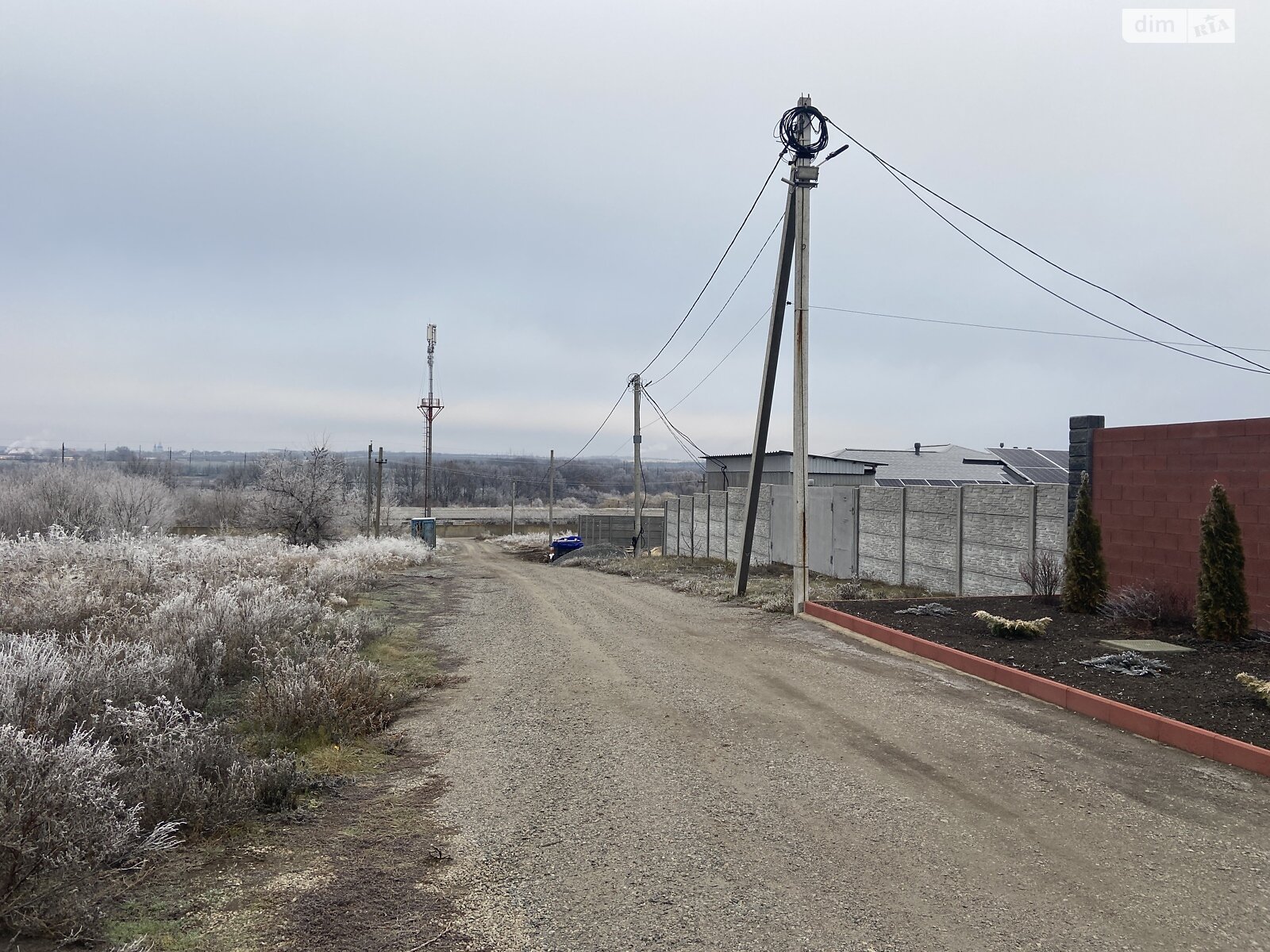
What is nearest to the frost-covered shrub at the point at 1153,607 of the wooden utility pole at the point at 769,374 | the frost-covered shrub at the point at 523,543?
the wooden utility pole at the point at 769,374

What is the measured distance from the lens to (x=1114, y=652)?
9.01 meters

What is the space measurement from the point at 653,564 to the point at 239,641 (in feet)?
68.9

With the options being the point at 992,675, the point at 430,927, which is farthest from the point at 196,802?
the point at 992,675

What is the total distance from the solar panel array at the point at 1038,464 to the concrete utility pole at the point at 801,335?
12908mm

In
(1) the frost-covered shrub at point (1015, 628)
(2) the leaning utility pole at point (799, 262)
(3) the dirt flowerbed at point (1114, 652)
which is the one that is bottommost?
(3) the dirt flowerbed at point (1114, 652)

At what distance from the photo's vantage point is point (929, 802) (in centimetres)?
509

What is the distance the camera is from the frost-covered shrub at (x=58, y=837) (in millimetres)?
3381

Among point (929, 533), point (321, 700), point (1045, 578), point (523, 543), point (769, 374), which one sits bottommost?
point (523, 543)

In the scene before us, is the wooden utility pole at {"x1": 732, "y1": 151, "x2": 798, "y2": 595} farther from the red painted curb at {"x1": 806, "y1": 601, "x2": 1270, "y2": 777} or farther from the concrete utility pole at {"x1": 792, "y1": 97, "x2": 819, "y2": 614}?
the red painted curb at {"x1": 806, "y1": 601, "x2": 1270, "y2": 777}

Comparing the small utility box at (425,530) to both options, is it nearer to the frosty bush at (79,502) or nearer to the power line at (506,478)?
the frosty bush at (79,502)

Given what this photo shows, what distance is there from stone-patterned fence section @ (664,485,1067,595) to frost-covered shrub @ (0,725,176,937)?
13128 millimetres

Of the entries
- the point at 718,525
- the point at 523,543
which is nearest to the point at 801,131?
the point at 718,525

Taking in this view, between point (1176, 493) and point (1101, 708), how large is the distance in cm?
523

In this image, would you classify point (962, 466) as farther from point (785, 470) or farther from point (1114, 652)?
point (1114, 652)
